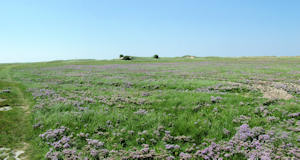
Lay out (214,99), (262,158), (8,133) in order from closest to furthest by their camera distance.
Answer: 1. (262,158)
2. (8,133)
3. (214,99)

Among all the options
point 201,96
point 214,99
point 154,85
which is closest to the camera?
point 214,99

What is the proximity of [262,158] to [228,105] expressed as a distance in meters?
5.46

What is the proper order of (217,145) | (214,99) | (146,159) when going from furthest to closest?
(214,99), (217,145), (146,159)

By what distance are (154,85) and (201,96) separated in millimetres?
6909

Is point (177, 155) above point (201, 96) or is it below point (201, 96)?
below

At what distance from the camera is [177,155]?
233 inches

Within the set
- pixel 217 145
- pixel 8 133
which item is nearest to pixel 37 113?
pixel 8 133

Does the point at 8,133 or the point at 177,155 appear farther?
the point at 8,133

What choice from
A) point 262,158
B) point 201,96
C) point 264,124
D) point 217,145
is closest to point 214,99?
point 201,96

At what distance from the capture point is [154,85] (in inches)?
720

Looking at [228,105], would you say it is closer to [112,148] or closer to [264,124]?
[264,124]

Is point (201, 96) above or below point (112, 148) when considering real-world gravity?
above

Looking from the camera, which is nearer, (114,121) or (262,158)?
(262,158)

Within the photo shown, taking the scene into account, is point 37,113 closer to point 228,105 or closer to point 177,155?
point 177,155
